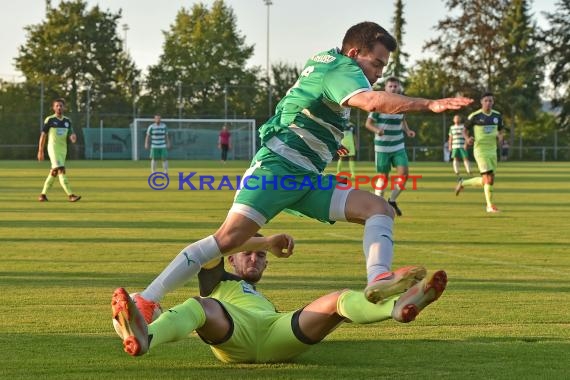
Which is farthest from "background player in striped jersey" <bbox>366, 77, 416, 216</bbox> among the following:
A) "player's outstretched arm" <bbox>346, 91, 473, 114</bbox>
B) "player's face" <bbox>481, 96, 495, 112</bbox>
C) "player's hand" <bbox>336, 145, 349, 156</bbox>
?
"player's outstretched arm" <bbox>346, 91, 473, 114</bbox>

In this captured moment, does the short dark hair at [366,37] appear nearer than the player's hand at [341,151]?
Yes

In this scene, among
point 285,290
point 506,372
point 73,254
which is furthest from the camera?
point 73,254

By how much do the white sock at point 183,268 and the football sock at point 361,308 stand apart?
96 centimetres

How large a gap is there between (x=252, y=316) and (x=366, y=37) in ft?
5.55

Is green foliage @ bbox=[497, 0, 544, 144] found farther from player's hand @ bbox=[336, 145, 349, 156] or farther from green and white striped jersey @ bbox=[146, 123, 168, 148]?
player's hand @ bbox=[336, 145, 349, 156]

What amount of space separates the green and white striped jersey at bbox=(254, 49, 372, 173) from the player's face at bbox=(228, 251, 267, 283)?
2.25ft

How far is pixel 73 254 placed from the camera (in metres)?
12.2

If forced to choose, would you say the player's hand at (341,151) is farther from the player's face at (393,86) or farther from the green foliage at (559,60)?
the green foliage at (559,60)

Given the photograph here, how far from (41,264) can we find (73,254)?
0.99 metres

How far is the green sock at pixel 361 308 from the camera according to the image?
219 inches

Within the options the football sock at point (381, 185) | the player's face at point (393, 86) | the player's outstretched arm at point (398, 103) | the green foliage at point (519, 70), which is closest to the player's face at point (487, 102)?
the football sock at point (381, 185)

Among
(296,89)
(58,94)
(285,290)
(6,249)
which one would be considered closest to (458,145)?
(6,249)

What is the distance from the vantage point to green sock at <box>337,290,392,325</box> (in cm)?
555

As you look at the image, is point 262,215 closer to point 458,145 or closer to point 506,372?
point 506,372
